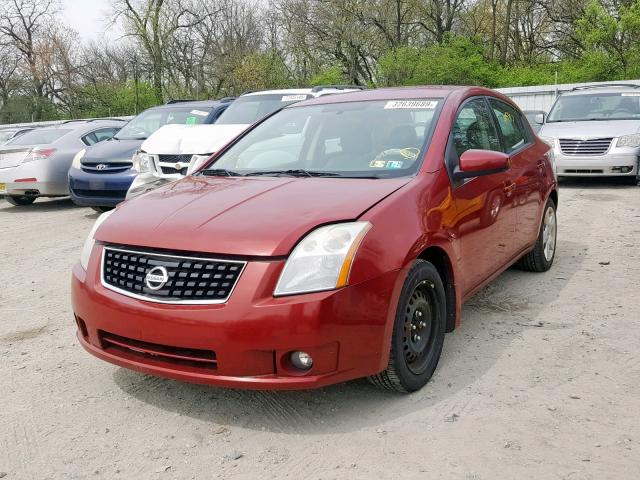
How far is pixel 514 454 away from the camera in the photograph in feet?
9.05

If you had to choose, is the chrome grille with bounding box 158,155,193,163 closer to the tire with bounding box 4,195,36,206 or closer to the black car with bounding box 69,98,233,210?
the black car with bounding box 69,98,233,210

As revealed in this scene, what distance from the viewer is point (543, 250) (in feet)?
18.3

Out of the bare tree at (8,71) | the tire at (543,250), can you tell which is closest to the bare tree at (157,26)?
the bare tree at (8,71)

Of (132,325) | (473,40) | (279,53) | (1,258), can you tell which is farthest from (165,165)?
(279,53)

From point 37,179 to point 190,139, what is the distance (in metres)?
3.82

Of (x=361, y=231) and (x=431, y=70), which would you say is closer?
(x=361, y=231)

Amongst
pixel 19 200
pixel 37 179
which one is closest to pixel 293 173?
pixel 37 179

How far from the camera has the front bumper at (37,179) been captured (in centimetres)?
1065

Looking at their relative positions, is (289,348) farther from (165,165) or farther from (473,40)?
(473,40)

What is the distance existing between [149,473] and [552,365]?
226 centimetres

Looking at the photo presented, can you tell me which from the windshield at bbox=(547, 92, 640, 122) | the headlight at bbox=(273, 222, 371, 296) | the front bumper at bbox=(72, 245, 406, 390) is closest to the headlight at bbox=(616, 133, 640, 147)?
the windshield at bbox=(547, 92, 640, 122)

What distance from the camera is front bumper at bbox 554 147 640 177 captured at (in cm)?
1056

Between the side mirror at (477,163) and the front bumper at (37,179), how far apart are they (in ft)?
28.3

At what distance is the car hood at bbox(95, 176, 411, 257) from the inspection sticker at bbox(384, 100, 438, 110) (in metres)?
0.85
